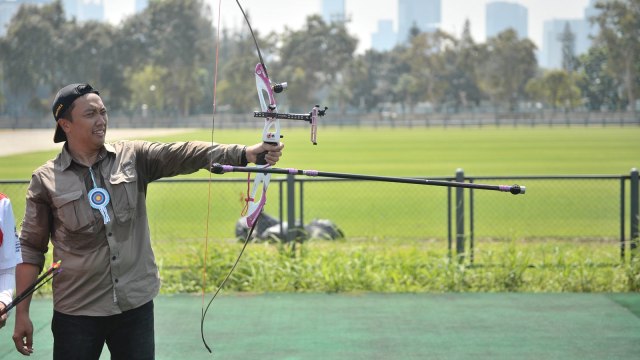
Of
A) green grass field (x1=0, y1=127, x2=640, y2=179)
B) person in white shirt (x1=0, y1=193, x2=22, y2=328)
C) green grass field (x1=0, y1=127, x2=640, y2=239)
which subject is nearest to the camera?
person in white shirt (x1=0, y1=193, x2=22, y2=328)

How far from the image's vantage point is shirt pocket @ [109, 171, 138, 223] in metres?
3.33

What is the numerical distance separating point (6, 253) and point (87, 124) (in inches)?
21.1

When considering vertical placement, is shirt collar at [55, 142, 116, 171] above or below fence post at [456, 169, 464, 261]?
above

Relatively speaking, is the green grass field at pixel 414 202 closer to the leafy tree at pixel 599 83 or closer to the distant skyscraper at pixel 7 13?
the distant skyscraper at pixel 7 13

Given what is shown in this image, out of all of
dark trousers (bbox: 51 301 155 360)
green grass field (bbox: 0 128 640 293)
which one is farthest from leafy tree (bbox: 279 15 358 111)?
dark trousers (bbox: 51 301 155 360)

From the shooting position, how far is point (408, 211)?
16.1 meters

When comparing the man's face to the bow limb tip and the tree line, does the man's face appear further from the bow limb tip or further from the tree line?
the tree line

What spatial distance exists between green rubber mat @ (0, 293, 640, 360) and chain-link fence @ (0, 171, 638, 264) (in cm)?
323

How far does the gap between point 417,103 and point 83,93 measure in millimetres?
90004

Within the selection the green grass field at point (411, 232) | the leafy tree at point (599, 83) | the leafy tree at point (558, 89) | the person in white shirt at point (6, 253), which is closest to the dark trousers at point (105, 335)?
the person in white shirt at point (6, 253)

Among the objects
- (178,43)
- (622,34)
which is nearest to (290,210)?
(622,34)

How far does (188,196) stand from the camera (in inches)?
746

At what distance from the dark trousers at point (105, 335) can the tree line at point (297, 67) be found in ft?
101

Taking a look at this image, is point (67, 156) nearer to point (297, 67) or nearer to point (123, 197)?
point (123, 197)
